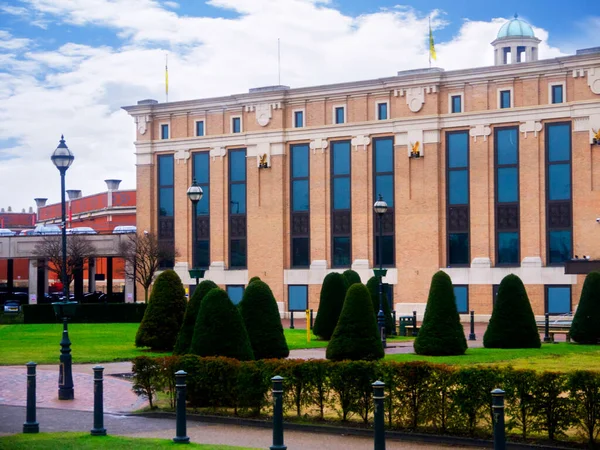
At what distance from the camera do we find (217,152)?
218 ft

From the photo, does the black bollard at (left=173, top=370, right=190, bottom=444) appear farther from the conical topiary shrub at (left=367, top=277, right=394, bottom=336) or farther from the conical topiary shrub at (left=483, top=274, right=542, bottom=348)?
the conical topiary shrub at (left=367, top=277, right=394, bottom=336)

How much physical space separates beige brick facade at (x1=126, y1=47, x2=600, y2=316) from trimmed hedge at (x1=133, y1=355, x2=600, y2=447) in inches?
1545

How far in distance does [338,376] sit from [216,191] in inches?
1988

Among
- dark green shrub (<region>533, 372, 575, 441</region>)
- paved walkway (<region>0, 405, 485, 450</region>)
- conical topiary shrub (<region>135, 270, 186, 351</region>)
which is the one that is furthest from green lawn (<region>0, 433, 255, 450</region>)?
conical topiary shrub (<region>135, 270, 186, 351</region>)

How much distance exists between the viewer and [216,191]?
66.4m

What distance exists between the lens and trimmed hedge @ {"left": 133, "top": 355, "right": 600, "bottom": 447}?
48.0ft

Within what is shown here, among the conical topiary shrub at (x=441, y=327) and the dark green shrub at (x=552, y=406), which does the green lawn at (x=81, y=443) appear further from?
the conical topiary shrub at (x=441, y=327)

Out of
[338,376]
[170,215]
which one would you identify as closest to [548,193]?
[170,215]

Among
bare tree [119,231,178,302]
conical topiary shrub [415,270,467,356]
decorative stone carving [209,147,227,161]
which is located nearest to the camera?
conical topiary shrub [415,270,467,356]

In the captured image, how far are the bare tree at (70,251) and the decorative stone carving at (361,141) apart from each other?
22619 mm

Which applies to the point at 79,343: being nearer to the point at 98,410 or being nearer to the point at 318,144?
the point at 98,410

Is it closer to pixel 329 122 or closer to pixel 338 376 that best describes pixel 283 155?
pixel 329 122

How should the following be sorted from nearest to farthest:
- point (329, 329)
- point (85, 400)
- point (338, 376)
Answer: point (338, 376) < point (85, 400) < point (329, 329)

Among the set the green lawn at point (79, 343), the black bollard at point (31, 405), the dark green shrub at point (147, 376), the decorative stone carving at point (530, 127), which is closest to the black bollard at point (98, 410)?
the black bollard at point (31, 405)
